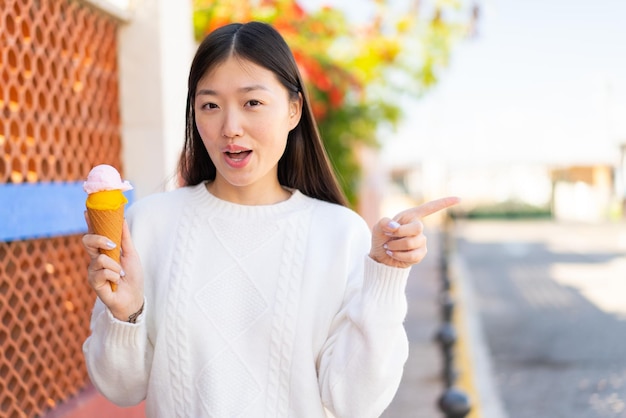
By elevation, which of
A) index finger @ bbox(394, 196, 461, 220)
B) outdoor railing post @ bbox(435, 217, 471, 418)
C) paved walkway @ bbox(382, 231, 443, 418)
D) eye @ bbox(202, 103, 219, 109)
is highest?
eye @ bbox(202, 103, 219, 109)

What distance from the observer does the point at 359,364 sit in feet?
6.35

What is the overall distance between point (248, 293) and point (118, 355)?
335 millimetres

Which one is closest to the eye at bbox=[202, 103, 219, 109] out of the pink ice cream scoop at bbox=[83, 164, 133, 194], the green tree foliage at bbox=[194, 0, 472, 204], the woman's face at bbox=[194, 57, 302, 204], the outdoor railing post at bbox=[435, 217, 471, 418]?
the woman's face at bbox=[194, 57, 302, 204]

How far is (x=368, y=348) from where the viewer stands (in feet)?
6.29

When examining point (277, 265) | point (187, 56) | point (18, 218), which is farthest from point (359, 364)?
point (187, 56)

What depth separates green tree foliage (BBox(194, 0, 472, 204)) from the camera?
25.0 feet

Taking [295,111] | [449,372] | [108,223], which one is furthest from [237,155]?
[449,372]

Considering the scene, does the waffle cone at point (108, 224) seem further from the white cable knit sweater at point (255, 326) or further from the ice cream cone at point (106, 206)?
the white cable knit sweater at point (255, 326)

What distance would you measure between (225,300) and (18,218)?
1.35 m

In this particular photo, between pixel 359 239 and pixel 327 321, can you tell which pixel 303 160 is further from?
pixel 327 321

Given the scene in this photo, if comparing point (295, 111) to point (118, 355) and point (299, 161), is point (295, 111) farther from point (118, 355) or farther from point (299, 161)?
point (118, 355)

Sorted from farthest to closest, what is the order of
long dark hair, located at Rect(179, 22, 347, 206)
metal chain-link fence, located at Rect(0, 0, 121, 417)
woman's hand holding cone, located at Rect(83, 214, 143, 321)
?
metal chain-link fence, located at Rect(0, 0, 121, 417), long dark hair, located at Rect(179, 22, 347, 206), woman's hand holding cone, located at Rect(83, 214, 143, 321)

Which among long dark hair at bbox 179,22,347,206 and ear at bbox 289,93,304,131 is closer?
ear at bbox 289,93,304,131

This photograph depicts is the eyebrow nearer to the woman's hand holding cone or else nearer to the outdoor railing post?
the woman's hand holding cone
